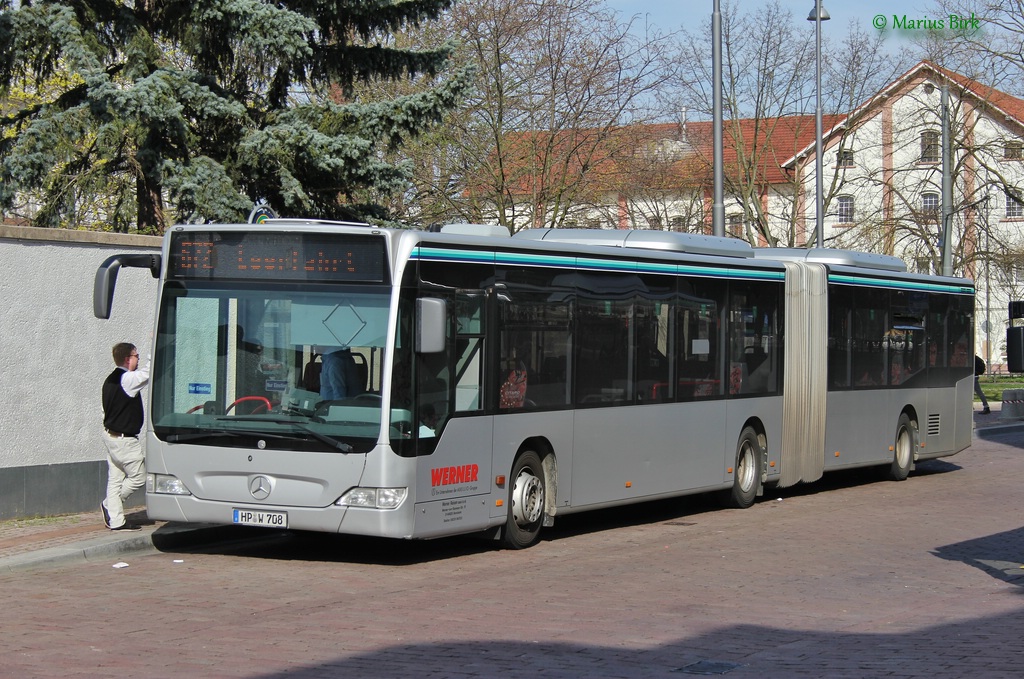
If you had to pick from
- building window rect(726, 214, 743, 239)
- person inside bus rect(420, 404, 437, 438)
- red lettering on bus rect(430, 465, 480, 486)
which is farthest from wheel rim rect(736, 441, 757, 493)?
building window rect(726, 214, 743, 239)

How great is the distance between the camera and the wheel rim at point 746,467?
17.1 m

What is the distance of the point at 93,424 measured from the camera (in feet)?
47.3

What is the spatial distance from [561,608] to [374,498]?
2163 millimetres

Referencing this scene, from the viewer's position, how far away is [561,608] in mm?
9734

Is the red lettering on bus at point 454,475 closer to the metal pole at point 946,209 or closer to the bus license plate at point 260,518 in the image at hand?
the bus license plate at point 260,518

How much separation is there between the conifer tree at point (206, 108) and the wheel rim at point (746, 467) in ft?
18.6

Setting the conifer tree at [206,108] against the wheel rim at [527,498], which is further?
the conifer tree at [206,108]

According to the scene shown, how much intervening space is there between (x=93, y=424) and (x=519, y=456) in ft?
15.3

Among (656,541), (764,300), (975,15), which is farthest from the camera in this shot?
(975,15)

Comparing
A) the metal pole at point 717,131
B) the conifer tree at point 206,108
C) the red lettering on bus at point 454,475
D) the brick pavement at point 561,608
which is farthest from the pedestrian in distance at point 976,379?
the red lettering on bus at point 454,475

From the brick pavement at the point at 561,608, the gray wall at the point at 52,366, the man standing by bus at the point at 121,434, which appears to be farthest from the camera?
the gray wall at the point at 52,366

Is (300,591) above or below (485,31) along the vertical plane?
below

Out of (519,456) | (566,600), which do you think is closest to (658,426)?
(519,456)

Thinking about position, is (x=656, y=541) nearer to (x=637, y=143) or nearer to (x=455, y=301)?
(x=455, y=301)
